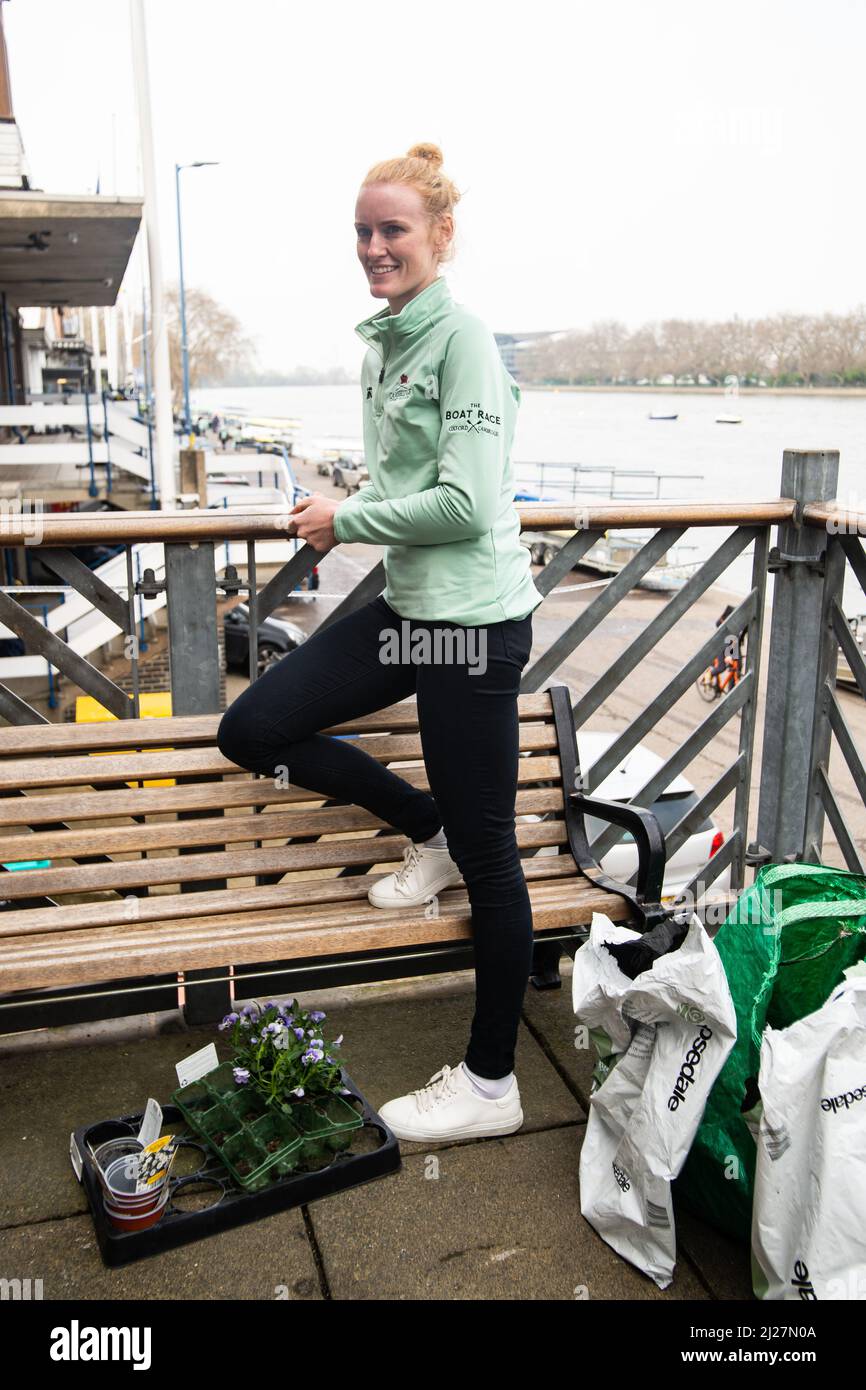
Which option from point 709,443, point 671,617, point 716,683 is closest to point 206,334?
point 709,443

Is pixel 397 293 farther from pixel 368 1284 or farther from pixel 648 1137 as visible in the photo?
pixel 368 1284

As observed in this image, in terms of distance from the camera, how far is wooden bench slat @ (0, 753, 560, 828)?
282cm

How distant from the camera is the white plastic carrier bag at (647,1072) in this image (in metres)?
2.22

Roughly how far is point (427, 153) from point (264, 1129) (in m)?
2.12

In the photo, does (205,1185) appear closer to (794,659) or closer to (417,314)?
(417,314)

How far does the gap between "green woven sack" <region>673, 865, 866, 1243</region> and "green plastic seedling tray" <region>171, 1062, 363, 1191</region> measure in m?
0.75

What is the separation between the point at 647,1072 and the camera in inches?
92.9

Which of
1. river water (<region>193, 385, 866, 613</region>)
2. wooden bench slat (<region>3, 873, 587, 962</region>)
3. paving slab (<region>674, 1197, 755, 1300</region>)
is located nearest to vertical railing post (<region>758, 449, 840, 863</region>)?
wooden bench slat (<region>3, 873, 587, 962</region>)

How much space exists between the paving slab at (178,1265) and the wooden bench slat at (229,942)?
51 centimetres

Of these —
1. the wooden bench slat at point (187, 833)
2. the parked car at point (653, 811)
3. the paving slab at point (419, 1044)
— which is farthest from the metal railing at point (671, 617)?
the parked car at point (653, 811)

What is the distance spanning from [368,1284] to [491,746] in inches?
42.9

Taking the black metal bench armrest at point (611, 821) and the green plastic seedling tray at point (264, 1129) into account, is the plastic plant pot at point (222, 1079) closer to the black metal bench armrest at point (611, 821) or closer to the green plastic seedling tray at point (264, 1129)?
the green plastic seedling tray at point (264, 1129)

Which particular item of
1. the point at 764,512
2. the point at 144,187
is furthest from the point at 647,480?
the point at 764,512

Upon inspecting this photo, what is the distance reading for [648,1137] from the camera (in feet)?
7.43
